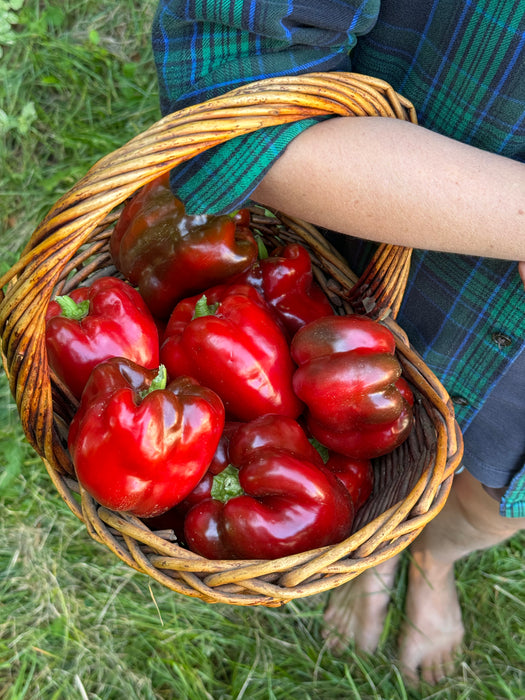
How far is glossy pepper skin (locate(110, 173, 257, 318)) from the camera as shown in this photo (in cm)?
122

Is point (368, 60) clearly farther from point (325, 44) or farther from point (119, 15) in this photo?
point (119, 15)

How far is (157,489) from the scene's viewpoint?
98 cm

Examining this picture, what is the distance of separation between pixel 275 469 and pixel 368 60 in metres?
0.70

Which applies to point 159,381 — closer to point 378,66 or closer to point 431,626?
point 378,66

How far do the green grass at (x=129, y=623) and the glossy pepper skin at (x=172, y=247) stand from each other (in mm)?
791

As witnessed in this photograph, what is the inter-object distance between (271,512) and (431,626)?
97cm

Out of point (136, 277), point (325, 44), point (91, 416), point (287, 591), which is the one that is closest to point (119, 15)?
point (136, 277)

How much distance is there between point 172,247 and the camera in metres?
1.23

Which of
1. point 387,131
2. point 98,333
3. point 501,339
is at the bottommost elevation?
point 98,333

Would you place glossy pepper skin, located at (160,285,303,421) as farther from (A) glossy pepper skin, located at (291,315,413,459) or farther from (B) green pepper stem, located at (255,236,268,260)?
(B) green pepper stem, located at (255,236,268,260)

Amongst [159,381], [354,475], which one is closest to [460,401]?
[354,475]

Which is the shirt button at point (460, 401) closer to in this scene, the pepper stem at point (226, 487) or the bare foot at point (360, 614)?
the pepper stem at point (226, 487)

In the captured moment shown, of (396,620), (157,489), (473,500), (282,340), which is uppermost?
(282,340)

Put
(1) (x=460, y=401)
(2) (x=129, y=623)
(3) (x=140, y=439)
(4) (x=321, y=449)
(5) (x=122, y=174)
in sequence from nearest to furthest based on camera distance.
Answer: (5) (x=122, y=174)
(3) (x=140, y=439)
(4) (x=321, y=449)
(1) (x=460, y=401)
(2) (x=129, y=623)
